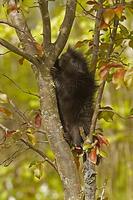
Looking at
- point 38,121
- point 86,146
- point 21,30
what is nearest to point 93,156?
point 86,146

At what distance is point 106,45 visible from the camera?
5.58 feet

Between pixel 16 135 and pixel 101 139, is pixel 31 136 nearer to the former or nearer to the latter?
pixel 16 135

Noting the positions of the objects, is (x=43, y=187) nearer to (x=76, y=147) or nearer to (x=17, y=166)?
(x=17, y=166)

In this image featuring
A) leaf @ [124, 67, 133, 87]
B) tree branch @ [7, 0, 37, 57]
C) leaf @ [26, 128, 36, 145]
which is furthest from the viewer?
leaf @ [26, 128, 36, 145]

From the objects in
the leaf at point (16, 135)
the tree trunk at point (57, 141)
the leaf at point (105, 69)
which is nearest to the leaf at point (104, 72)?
the leaf at point (105, 69)

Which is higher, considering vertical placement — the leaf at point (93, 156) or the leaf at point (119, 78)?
the leaf at point (119, 78)

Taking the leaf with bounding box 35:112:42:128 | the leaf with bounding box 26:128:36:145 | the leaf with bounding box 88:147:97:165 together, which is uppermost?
the leaf with bounding box 35:112:42:128

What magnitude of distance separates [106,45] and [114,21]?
0.12 m

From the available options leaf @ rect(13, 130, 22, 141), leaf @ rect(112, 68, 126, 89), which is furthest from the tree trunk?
leaf @ rect(112, 68, 126, 89)

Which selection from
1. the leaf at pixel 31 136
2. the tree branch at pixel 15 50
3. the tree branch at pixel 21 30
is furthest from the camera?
the leaf at pixel 31 136

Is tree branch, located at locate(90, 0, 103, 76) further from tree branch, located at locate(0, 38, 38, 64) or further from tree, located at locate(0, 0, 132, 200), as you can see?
tree branch, located at locate(0, 38, 38, 64)

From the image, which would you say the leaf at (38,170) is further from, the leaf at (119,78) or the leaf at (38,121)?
the leaf at (119,78)

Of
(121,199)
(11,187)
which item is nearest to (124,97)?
(121,199)

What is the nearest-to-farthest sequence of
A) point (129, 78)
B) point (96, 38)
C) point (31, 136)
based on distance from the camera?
1. point (129, 78)
2. point (96, 38)
3. point (31, 136)
